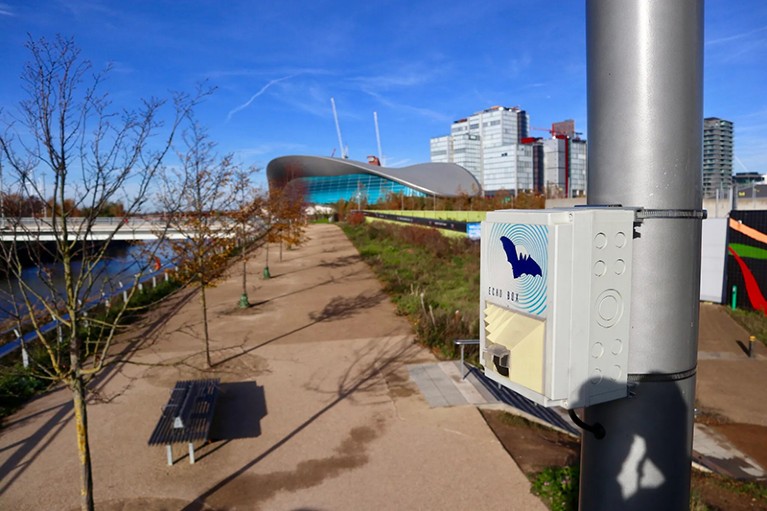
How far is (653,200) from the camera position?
1.90 metres

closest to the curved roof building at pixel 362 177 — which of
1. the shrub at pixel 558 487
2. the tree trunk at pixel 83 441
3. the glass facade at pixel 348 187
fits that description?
the glass facade at pixel 348 187

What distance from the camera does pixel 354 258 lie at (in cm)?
2653

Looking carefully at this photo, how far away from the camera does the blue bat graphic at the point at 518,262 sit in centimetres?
198

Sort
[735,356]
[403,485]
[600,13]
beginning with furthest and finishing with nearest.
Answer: [735,356]
[403,485]
[600,13]

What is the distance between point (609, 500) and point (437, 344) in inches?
336

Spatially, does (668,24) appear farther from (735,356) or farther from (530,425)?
(735,356)

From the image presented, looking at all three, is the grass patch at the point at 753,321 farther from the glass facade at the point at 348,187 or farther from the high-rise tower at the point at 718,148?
the glass facade at the point at 348,187

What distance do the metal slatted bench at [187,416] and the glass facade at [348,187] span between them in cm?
8634

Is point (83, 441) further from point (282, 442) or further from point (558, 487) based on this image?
point (558, 487)

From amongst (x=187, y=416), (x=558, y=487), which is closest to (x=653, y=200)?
(x=558, y=487)

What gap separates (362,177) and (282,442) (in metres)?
94.9

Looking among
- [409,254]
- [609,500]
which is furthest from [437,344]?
[409,254]

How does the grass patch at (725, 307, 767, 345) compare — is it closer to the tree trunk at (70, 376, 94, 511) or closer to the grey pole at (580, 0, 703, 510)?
the grey pole at (580, 0, 703, 510)

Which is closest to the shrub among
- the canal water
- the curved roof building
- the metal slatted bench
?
the metal slatted bench
